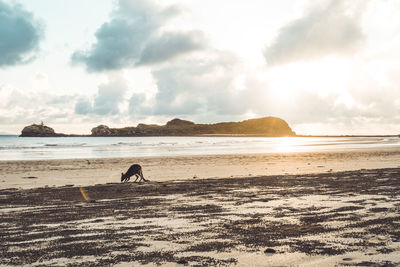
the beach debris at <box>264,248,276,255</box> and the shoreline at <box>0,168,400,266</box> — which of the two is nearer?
the shoreline at <box>0,168,400,266</box>

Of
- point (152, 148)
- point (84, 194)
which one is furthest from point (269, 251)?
point (152, 148)

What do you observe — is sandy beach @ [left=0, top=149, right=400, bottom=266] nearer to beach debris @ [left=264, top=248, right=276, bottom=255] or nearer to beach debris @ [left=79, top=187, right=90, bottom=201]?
beach debris @ [left=264, top=248, right=276, bottom=255]

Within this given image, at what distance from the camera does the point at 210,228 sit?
7852 millimetres

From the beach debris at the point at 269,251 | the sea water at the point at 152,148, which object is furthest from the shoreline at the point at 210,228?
the sea water at the point at 152,148

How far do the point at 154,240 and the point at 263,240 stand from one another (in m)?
2.09

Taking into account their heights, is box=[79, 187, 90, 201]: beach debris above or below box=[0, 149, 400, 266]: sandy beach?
below

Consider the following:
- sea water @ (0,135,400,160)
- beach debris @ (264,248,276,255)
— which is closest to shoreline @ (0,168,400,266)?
beach debris @ (264,248,276,255)

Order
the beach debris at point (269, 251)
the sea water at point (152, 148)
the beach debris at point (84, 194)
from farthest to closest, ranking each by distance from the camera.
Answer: the sea water at point (152, 148)
the beach debris at point (84, 194)
the beach debris at point (269, 251)

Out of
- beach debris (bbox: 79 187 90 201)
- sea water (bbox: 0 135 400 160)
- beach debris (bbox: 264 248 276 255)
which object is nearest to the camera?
beach debris (bbox: 264 248 276 255)

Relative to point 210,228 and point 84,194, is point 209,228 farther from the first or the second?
point 84,194

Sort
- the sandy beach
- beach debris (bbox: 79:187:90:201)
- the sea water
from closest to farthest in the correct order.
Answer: the sandy beach → beach debris (bbox: 79:187:90:201) → the sea water

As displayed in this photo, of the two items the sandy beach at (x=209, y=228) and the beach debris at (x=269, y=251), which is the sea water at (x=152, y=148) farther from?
the beach debris at (x=269, y=251)

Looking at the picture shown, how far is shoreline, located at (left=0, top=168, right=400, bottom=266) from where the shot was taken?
594 centimetres

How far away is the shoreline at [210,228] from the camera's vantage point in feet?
19.5
